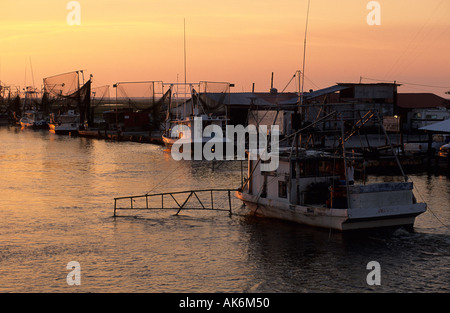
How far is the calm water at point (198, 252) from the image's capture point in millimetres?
→ 21484

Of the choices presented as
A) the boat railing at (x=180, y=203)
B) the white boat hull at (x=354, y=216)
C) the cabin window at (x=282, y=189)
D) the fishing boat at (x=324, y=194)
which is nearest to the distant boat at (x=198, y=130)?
A: the boat railing at (x=180, y=203)

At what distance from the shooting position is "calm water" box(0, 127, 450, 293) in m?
21.5

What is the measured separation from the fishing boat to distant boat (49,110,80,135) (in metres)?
98.8

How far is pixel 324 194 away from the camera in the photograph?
27844 mm

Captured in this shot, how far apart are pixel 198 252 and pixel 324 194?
667 cm

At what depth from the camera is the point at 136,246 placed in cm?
2650

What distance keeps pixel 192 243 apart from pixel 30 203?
16098 millimetres

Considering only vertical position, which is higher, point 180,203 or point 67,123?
point 67,123

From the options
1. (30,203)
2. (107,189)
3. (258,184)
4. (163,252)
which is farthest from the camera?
(107,189)

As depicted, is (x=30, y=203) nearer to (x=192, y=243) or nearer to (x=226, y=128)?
(x=192, y=243)

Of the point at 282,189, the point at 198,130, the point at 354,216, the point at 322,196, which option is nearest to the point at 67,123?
the point at 198,130

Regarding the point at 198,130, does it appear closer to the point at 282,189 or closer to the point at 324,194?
the point at 282,189

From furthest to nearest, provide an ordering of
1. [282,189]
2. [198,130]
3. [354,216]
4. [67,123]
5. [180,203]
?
[67,123] < [198,130] < [180,203] < [282,189] < [354,216]

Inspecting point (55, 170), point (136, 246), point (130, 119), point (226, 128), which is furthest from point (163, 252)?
point (130, 119)
